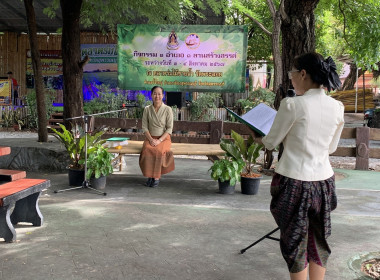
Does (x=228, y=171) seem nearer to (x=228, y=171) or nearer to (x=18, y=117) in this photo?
(x=228, y=171)

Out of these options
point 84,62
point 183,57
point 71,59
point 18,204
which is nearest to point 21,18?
point 71,59

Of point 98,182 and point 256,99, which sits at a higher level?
point 256,99

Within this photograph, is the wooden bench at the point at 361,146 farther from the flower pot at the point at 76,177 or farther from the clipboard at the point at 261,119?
the flower pot at the point at 76,177

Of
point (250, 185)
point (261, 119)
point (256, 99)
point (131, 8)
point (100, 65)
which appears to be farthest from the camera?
point (100, 65)

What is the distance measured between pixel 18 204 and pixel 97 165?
6.10 ft

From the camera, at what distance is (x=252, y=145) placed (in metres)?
6.83

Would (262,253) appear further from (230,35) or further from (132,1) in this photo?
(132,1)

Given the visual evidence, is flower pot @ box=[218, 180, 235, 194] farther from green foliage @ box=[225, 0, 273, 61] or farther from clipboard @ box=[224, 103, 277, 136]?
green foliage @ box=[225, 0, 273, 61]

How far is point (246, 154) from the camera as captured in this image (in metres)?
6.88

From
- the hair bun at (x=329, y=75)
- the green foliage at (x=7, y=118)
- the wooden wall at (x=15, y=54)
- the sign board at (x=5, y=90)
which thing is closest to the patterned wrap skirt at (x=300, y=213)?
the hair bun at (x=329, y=75)

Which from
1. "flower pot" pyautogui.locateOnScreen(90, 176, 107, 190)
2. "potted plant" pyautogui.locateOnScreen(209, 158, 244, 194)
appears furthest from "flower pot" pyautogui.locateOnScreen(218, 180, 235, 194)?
"flower pot" pyautogui.locateOnScreen(90, 176, 107, 190)

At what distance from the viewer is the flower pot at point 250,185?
6.91 meters

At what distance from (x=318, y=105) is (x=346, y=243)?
2.41 metres

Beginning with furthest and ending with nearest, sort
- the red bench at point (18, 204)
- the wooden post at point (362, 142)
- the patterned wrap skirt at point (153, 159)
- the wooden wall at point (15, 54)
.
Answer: the wooden wall at point (15, 54)
the wooden post at point (362, 142)
the patterned wrap skirt at point (153, 159)
the red bench at point (18, 204)
